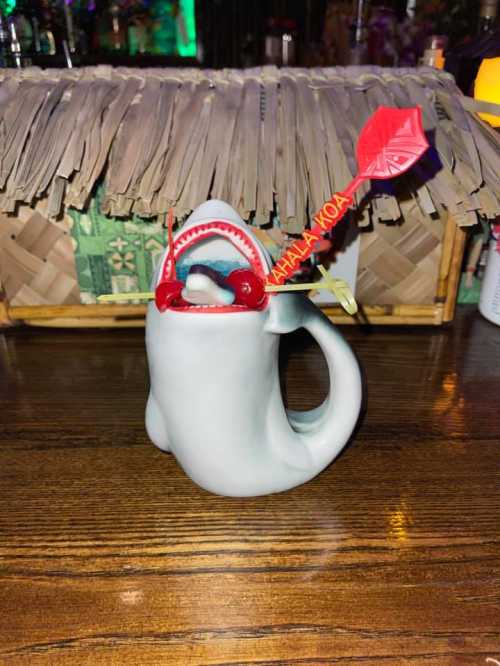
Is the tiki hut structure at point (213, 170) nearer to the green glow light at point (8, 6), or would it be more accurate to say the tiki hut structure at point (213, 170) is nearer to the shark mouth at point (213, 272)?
the shark mouth at point (213, 272)

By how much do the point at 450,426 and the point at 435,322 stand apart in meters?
0.24

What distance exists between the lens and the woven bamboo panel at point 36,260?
74 cm

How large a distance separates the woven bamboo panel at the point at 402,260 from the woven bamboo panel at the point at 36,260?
0.41 m

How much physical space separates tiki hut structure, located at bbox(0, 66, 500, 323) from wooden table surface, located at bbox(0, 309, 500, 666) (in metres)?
0.17

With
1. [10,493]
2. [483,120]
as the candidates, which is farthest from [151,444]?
[483,120]

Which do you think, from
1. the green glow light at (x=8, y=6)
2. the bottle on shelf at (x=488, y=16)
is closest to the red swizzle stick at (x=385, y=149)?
the bottle on shelf at (x=488, y=16)

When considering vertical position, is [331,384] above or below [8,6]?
below

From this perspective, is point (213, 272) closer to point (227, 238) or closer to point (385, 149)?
point (227, 238)

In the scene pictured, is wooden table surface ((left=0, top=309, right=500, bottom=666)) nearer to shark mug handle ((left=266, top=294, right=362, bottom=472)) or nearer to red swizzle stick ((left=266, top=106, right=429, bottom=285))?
shark mug handle ((left=266, top=294, right=362, bottom=472))

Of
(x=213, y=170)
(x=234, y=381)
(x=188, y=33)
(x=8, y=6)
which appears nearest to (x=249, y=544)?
(x=234, y=381)

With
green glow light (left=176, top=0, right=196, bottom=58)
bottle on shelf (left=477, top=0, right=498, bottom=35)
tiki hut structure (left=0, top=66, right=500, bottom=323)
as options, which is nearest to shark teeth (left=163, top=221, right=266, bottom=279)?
tiki hut structure (left=0, top=66, right=500, bottom=323)

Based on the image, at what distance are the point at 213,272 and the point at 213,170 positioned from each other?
25 cm

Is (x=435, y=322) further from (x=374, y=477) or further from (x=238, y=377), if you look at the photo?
(x=238, y=377)

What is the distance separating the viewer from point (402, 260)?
0.76 meters
